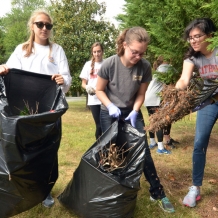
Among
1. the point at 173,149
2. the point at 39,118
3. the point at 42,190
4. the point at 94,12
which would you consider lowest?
the point at 173,149

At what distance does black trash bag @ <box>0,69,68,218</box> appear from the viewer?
5.90ft

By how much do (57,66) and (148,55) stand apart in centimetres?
271

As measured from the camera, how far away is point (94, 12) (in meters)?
10.9

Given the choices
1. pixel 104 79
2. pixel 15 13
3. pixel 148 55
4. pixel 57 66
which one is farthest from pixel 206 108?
pixel 15 13

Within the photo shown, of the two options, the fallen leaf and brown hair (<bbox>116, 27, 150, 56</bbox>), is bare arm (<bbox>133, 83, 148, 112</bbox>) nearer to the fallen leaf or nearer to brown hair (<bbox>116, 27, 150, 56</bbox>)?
brown hair (<bbox>116, 27, 150, 56</bbox>)

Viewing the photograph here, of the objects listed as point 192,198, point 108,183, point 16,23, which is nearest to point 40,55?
point 108,183

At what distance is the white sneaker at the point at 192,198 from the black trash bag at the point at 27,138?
3.98 feet

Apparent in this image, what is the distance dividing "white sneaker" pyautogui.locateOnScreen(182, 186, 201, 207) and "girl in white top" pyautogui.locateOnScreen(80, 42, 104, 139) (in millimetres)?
1541

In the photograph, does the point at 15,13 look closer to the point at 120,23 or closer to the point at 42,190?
the point at 120,23

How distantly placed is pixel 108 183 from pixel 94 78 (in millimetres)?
2220

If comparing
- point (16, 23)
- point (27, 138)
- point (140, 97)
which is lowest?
point (27, 138)

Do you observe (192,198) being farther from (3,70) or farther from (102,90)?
(3,70)

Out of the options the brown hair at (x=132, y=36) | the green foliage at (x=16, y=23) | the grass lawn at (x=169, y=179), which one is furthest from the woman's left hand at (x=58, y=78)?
the green foliage at (x=16, y=23)

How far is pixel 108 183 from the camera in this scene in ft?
6.45
